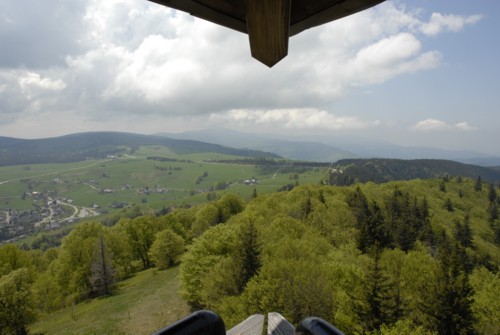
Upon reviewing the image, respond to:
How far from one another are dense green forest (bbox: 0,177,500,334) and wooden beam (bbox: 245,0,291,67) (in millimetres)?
23311

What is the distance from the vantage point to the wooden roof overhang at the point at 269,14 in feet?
6.48

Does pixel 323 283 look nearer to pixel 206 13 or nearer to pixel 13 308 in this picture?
pixel 206 13

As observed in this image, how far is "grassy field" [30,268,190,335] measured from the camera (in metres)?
30.9

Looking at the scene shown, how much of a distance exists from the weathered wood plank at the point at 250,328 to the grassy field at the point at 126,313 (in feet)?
104

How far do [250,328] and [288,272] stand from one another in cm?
2455

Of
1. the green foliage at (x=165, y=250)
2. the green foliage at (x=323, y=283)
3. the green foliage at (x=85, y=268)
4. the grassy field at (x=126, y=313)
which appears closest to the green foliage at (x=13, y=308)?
the grassy field at (x=126, y=313)

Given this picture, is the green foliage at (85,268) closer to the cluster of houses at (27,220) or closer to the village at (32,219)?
the village at (32,219)

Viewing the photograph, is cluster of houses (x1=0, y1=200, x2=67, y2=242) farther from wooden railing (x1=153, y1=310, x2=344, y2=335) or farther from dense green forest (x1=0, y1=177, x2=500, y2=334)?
wooden railing (x1=153, y1=310, x2=344, y2=335)

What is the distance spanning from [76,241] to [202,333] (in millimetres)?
57613

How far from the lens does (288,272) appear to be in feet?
84.5

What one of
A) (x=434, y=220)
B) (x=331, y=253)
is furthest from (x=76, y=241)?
(x=434, y=220)

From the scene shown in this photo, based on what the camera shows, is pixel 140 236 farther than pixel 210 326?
Yes

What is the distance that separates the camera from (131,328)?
99.5 ft

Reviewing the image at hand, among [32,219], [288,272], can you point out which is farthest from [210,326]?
[32,219]
